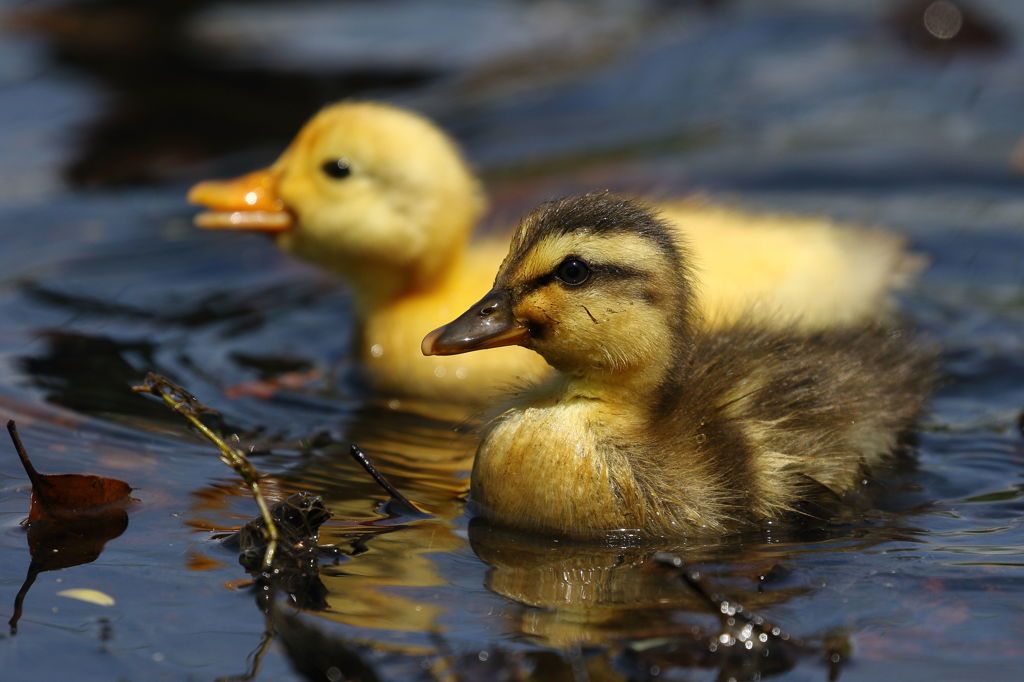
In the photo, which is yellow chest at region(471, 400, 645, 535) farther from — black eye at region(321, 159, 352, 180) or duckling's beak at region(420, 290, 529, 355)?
black eye at region(321, 159, 352, 180)

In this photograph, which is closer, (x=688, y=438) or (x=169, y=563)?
(x=169, y=563)

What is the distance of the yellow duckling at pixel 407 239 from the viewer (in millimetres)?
5750

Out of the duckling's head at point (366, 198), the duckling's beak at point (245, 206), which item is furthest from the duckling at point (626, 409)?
the duckling's beak at point (245, 206)

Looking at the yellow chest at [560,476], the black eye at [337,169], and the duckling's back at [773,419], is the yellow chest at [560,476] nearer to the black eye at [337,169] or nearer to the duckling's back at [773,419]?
the duckling's back at [773,419]

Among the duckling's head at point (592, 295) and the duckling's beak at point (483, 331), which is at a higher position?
the duckling's head at point (592, 295)

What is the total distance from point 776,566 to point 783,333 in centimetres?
104

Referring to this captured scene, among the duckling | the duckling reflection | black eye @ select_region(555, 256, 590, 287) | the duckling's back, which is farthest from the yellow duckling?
the duckling reflection

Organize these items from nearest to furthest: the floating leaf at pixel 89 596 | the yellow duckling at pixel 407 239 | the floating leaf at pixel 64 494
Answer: the floating leaf at pixel 89 596 < the floating leaf at pixel 64 494 < the yellow duckling at pixel 407 239

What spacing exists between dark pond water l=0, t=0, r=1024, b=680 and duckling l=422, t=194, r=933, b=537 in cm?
14

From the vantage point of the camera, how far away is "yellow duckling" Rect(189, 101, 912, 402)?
18.9 feet

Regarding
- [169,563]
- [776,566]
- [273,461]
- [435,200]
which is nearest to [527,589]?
[776,566]

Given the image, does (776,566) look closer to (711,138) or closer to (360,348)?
(360,348)

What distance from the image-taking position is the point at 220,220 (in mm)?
5898

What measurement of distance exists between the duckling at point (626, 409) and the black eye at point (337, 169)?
1653 mm
